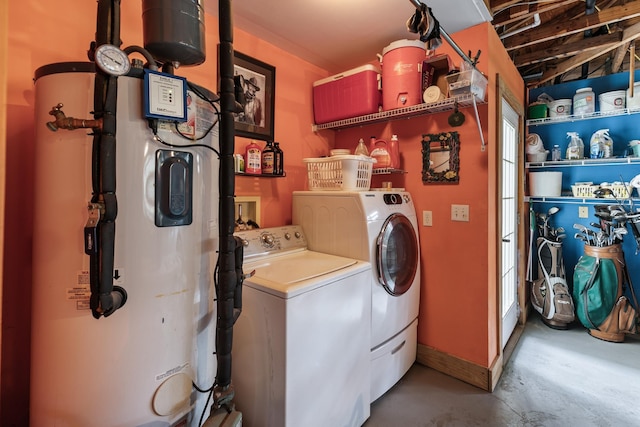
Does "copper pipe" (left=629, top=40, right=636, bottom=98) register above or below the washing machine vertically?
above

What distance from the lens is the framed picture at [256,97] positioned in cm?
217

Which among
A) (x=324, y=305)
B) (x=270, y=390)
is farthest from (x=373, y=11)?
(x=270, y=390)

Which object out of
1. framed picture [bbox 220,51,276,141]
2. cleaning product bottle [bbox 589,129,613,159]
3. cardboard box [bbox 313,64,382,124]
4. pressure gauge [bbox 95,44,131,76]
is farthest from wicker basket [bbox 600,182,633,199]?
pressure gauge [bbox 95,44,131,76]

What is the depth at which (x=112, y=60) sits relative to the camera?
953 mm

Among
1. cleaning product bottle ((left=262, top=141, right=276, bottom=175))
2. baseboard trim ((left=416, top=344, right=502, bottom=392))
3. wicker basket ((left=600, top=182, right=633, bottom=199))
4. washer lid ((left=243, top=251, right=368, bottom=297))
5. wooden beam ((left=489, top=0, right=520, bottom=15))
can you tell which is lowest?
baseboard trim ((left=416, top=344, right=502, bottom=392))

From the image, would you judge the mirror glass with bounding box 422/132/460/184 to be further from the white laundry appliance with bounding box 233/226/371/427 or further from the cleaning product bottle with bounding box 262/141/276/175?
the cleaning product bottle with bounding box 262/141/276/175

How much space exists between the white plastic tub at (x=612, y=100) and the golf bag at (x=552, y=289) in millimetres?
1389

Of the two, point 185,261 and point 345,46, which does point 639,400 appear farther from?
point 345,46

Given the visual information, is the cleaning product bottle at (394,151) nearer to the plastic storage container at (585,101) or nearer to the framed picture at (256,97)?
the framed picture at (256,97)

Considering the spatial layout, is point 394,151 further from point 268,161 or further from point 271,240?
point 271,240

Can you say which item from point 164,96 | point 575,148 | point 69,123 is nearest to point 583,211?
point 575,148

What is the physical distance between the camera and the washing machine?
1.93m

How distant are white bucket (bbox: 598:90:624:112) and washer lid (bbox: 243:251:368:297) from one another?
3071 millimetres

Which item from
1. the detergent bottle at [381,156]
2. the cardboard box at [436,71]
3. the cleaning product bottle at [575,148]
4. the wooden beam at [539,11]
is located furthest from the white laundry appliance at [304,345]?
the cleaning product bottle at [575,148]
